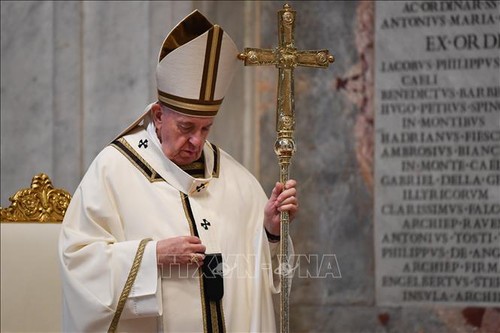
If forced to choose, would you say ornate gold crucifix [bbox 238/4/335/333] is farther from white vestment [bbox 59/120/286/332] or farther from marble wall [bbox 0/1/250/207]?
marble wall [bbox 0/1/250/207]

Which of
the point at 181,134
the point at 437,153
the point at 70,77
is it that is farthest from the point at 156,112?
the point at 437,153

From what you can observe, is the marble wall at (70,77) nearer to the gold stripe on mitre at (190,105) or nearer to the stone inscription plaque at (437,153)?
the stone inscription plaque at (437,153)

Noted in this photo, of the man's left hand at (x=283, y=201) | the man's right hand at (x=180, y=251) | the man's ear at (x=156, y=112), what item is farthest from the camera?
the man's ear at (x=156, y=112)

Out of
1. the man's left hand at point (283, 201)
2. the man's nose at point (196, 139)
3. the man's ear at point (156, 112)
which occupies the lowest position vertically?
the man's left hand at point (283, 201)

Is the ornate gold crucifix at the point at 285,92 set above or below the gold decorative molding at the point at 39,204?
above

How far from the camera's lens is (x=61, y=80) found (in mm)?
6594

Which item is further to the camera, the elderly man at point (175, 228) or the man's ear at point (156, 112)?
the man's ear at point (156, 112)

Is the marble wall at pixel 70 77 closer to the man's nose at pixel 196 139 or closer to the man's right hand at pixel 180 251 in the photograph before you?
the man's nose at pixel 196 139

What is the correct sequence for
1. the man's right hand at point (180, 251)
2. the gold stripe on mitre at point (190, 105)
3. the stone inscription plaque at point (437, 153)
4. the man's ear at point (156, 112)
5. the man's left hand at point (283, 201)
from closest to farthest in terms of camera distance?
the man's right hand at point (180, 251) < the man's left hand at point (283, 201) < the gold stripe on mitre at point (190, 105) < the man's ear at point (156, 112) < the stone inscription plaque at point (437, 153)

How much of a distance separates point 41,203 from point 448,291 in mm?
2548

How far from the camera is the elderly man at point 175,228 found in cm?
464

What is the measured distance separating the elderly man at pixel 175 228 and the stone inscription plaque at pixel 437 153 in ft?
5.76

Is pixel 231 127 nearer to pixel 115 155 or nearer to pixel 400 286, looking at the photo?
pixel 400 286

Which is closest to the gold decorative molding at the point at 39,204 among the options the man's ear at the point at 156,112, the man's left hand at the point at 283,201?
the man's ear at the point at 156,112
